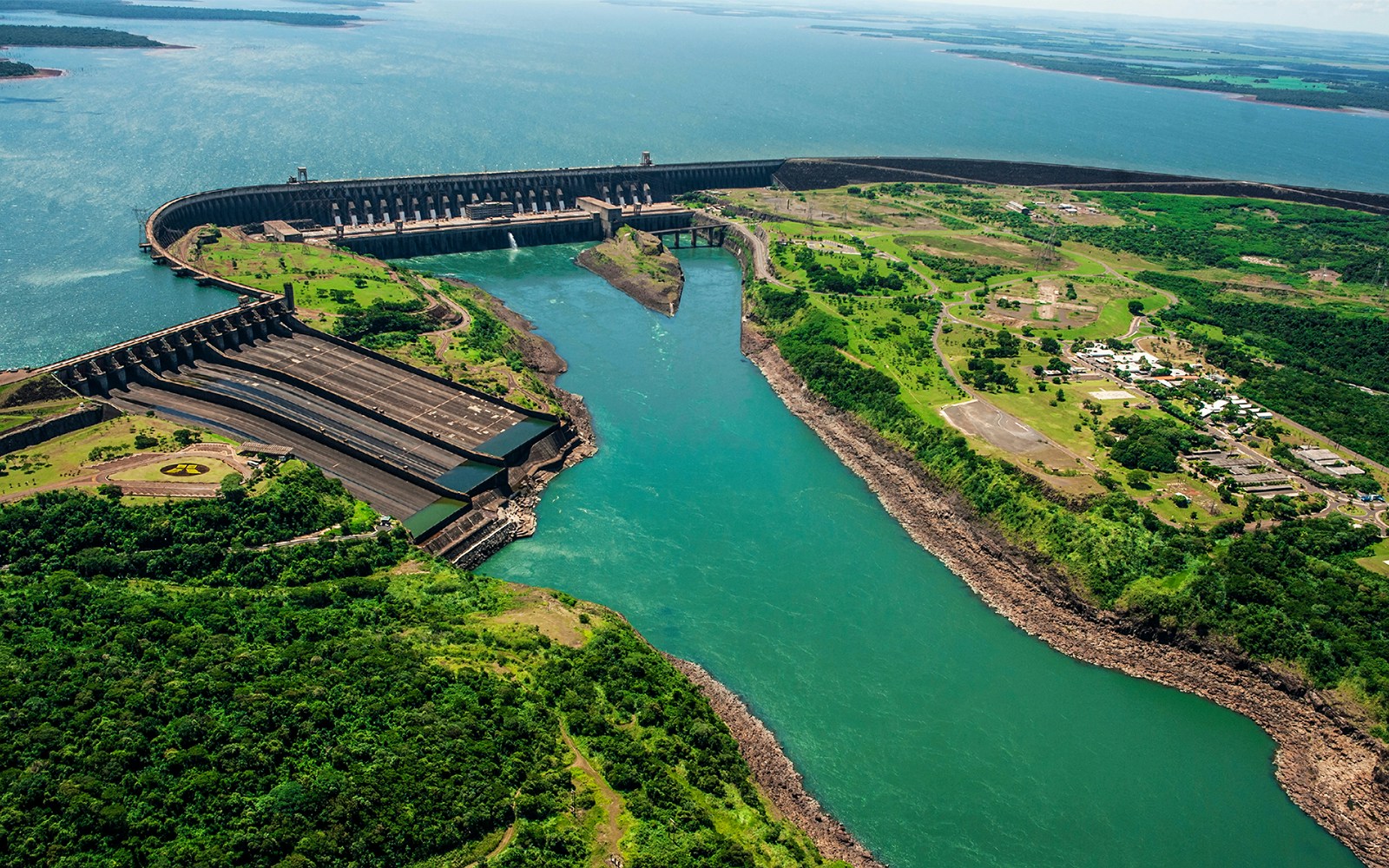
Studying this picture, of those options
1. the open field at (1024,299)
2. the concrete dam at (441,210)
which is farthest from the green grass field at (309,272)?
the open field at (1024,299)

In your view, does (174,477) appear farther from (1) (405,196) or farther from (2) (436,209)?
(2) (436,209)

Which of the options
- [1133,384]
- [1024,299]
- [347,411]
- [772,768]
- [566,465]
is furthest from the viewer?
[1024,299]

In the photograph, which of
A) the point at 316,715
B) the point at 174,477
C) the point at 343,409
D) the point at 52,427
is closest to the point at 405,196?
the point at 343,409

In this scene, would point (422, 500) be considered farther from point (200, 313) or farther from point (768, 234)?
point (768, 234)

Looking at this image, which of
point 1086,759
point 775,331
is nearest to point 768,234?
point 775,331

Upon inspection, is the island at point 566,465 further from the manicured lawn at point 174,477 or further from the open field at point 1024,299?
the open field at point 1024,299

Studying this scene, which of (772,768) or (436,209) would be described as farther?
(436,209)

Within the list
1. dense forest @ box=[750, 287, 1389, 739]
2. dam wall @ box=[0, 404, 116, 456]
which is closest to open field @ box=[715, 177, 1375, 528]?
dense forest @ box=[750, 287, 1389, 739]
